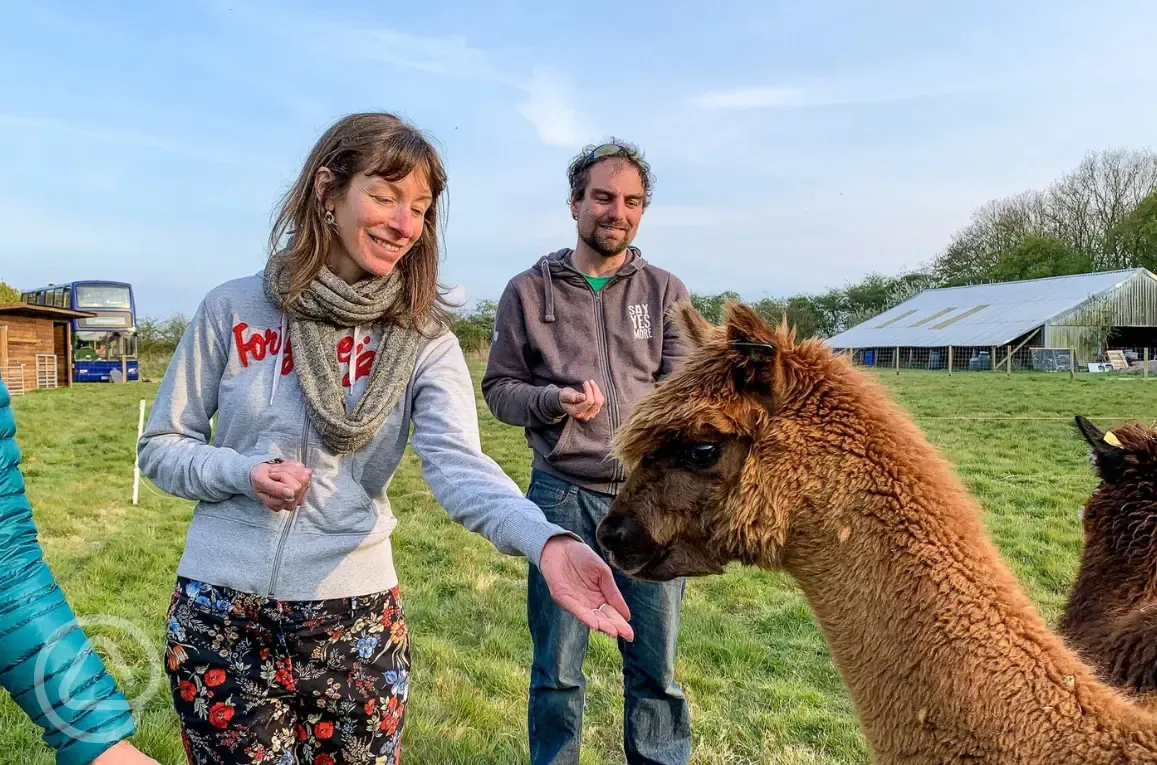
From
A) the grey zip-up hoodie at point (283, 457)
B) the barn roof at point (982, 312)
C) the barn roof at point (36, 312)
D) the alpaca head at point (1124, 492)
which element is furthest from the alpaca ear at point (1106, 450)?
the barn roof at point (982, 312)

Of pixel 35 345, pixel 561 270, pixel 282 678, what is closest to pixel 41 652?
pixel 282 678

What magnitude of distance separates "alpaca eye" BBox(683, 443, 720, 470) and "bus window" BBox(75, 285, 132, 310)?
145 feet

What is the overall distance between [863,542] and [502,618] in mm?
4172

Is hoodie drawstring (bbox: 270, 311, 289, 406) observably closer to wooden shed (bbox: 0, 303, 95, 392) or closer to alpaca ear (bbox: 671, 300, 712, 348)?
alpaca ear (bbox: 671, 300, 712, 348)

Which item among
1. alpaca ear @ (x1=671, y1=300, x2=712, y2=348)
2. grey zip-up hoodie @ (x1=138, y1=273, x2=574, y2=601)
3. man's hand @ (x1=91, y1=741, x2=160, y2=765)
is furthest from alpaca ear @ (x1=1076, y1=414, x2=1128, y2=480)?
man's hand @ (x1=91, y1=741, x2=160, y2=765)

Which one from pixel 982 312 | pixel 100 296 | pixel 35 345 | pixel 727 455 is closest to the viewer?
pixel 727 455

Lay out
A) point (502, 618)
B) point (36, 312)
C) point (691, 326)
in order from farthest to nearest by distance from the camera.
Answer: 1. point (36, 312)
2. point (502, 618)
3. point (691, 326)

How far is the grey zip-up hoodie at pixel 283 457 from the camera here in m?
1.97

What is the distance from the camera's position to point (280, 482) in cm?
177

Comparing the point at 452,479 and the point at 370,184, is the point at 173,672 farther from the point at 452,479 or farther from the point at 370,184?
the point at 370,184

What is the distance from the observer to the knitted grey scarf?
2041 millimetres

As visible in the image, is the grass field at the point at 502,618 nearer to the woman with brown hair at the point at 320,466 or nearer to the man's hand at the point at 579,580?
the man's hand at the point at 579,580

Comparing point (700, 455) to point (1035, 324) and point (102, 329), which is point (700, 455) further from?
point (1035, 324)

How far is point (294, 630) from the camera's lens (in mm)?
2014
